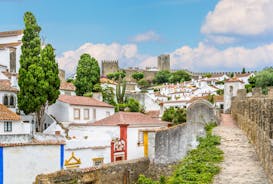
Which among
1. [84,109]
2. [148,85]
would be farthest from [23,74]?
[148,85]

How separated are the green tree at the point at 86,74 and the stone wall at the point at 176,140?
2927 cm

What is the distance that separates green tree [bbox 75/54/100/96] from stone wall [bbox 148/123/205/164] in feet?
96.0

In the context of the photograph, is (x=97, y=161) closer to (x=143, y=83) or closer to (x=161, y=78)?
(x=143, y=83)

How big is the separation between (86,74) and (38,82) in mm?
18492

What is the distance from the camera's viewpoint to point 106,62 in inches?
→ 4769

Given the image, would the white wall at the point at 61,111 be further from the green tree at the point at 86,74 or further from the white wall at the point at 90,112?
the green tree at the point at 86,74

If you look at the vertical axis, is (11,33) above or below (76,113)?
above

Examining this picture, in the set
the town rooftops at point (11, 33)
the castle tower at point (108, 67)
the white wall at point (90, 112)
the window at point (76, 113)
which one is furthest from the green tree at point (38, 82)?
the castle tower at point (108, 67)

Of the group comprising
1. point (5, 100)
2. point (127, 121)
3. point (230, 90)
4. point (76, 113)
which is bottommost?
point (127, 121)

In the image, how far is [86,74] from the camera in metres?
50.7

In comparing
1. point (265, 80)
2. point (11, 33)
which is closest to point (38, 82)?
point (11, 33)

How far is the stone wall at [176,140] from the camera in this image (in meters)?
20.7

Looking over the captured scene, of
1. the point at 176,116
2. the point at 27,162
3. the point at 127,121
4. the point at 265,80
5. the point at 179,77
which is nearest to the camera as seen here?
the point at 27,162

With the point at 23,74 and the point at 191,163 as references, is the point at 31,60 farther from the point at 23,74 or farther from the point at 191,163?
the point at 191,163
